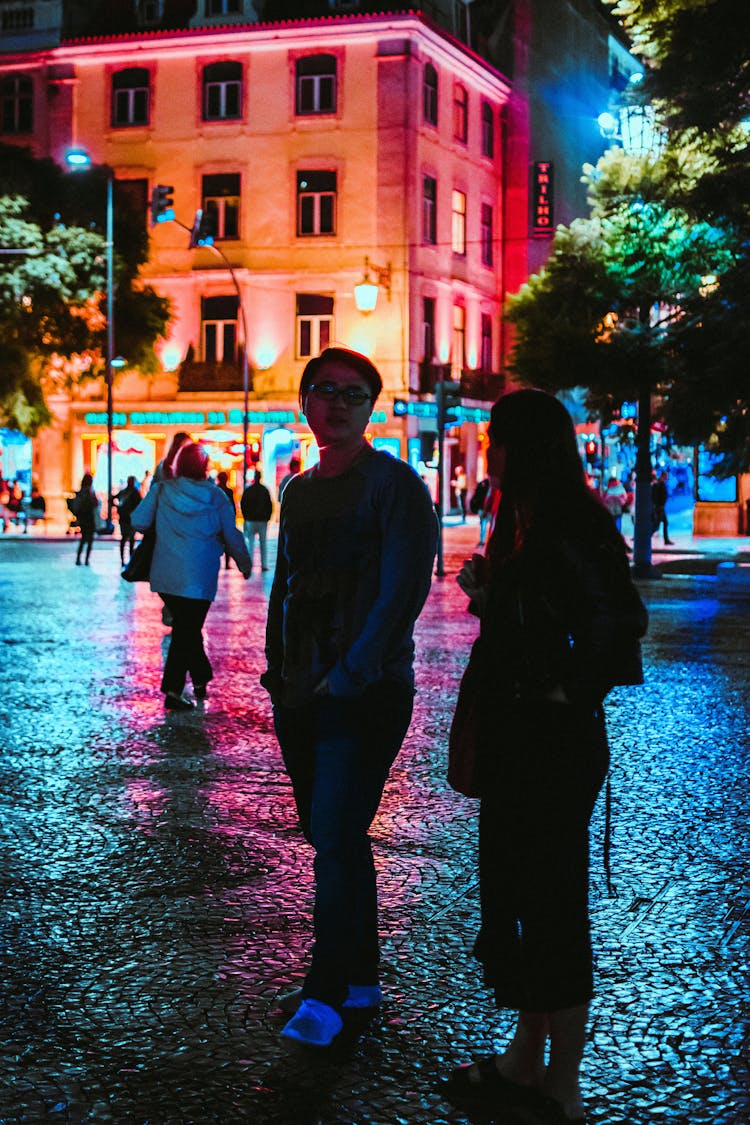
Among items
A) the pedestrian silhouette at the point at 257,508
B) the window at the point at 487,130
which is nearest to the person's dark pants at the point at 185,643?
the pedestrian silhouette at the point at 257,508

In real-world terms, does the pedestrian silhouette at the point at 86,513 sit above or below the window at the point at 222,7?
below

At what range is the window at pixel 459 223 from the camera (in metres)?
52.9

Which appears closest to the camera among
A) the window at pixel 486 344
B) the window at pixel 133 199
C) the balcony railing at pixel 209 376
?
the window at pixel 133 199

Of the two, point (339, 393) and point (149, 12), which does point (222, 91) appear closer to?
point (149, 12)

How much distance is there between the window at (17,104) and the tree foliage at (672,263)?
28.9 metres

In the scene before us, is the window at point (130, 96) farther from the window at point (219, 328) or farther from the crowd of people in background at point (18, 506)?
the crowd of people in background at point (18, 506)

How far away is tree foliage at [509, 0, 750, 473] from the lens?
21938 millimetres

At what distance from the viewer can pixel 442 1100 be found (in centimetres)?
385

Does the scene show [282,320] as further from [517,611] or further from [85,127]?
[517,611]

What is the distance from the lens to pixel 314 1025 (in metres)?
4.24

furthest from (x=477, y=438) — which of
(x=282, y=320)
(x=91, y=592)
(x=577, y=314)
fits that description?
(x=91, y=592)

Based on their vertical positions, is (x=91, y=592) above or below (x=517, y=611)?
below

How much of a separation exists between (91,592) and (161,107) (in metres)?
33.8

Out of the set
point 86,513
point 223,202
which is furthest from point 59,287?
point 86,513
